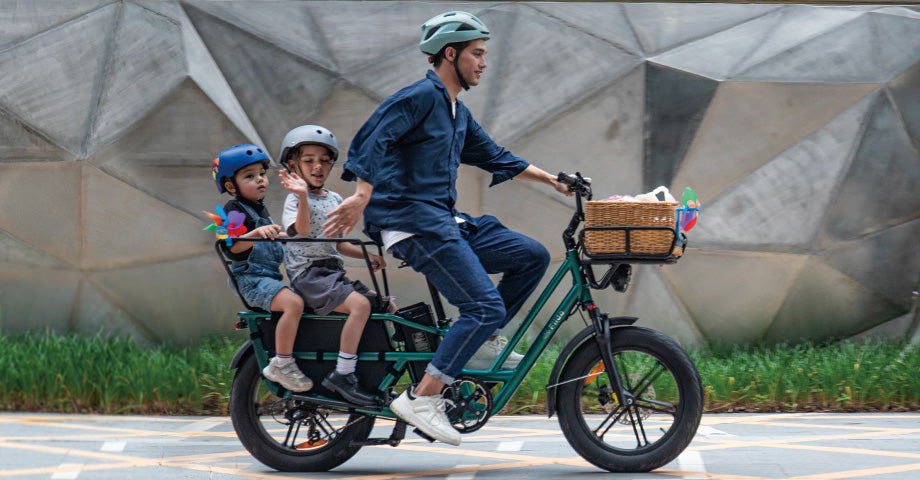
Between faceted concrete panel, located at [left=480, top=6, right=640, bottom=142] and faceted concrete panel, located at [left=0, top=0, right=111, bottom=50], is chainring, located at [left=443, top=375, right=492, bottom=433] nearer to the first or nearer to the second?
faceted concrete panel, located at [left=480, top=6, right=640, bottom=142]

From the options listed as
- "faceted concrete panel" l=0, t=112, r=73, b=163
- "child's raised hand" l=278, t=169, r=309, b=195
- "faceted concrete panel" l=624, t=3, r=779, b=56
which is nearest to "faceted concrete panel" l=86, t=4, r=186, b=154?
"faceted concrete panel" l=0, t=112, r=73, b=163

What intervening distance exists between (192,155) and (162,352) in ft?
4.39

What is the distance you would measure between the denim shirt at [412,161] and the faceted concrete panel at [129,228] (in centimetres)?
338

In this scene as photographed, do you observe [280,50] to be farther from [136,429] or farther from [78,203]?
[136,429]

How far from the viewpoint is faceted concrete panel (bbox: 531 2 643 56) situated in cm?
724

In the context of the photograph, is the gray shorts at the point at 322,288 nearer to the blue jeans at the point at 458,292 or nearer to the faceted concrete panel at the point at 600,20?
the blue jeans at the point at 458,292

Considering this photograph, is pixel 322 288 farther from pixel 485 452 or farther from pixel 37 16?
pixel 37 16

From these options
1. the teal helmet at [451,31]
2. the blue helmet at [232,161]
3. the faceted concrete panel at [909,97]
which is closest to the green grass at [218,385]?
the faceted concrete panel at [909,97]

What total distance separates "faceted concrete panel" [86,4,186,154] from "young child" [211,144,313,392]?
9.36 feet

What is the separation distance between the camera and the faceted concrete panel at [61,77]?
7254mm

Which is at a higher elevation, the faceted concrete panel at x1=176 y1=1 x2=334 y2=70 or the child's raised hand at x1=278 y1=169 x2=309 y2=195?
the faceted concrete panel at x1=176 y1=1 x2=334 y2=70

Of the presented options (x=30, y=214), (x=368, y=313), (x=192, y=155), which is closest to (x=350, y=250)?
(x=368, y=313)

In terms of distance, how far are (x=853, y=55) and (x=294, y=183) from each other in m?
4.55

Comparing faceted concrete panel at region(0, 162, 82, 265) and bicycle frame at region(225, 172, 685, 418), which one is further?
faceted concrete panel at region(0, 162, 82, 265)
